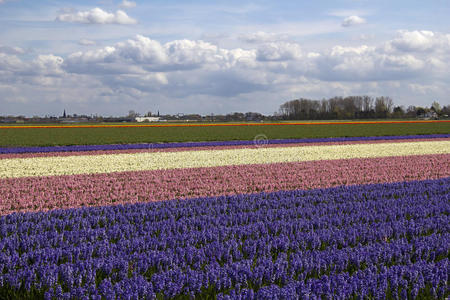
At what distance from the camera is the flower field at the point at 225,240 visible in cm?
606

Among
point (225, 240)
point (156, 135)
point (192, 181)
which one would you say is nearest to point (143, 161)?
point (192, 181)

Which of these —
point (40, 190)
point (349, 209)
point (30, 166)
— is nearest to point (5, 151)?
point (30, 166)

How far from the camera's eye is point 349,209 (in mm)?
10789

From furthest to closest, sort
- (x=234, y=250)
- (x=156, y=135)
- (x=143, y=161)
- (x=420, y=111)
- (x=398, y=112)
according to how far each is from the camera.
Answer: (x=420, y=111), (x=398, y=112), (x=156, y=135), (x=143, y=161), (x=234, y=250)

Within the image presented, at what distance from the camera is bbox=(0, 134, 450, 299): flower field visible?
6059 mm

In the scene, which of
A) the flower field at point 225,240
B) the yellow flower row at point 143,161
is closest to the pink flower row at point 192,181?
the flower field at point 225,240

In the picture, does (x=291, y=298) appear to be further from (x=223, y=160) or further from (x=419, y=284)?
(x=223, y=160)

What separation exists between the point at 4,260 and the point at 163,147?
26.8 metres

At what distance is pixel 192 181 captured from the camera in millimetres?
16672

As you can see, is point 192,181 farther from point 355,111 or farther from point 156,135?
point 355,111

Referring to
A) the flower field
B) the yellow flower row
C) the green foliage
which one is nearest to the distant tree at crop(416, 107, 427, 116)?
the green foliage

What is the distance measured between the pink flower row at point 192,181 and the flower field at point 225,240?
0.10 metres

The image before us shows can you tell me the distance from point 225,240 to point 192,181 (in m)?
8.39

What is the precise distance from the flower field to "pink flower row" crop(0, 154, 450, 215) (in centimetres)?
10
